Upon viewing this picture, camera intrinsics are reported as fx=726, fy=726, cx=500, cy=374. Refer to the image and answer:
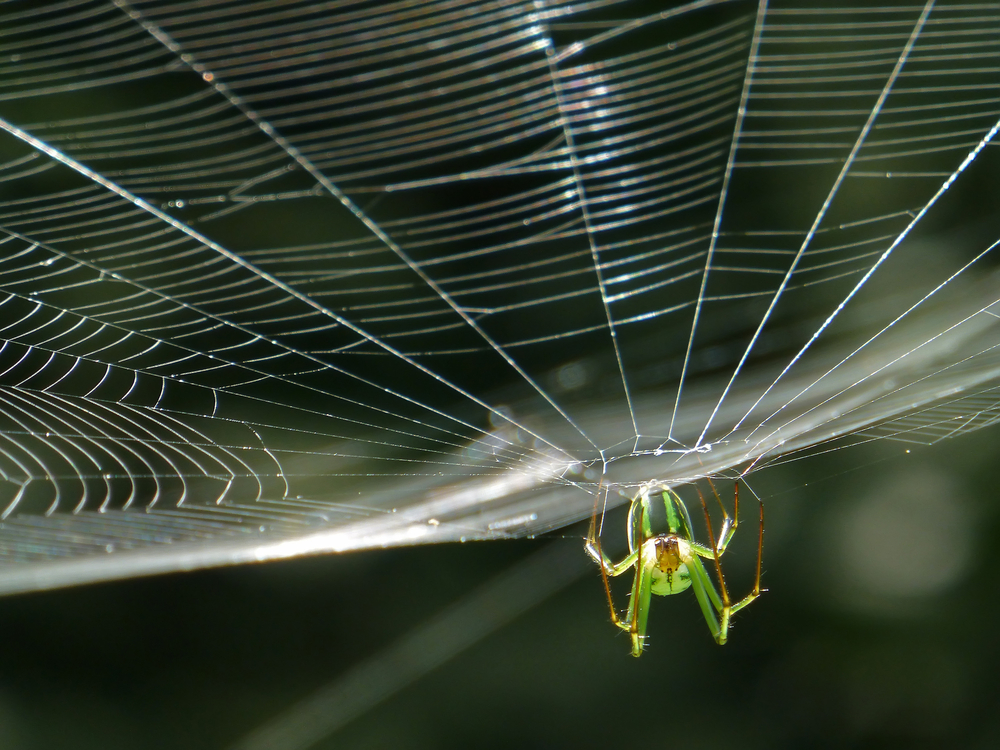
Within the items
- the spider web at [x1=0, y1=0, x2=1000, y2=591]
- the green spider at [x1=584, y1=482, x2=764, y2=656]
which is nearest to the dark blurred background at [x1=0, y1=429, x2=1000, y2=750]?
the spider web at [x1=0, y1=0, x2=1000, y2=591]

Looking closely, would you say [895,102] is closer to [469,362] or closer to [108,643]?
[469,362]

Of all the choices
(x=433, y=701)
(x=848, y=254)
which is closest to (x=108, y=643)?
(x=433, y=701)

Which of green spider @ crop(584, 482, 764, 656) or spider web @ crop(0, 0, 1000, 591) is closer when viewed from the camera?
green spider @ crop(584, 482, 764, 656)

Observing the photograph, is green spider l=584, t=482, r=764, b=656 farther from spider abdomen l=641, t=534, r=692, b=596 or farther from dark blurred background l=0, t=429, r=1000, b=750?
dark blurred background l=0, t=429, r=1000, b=750

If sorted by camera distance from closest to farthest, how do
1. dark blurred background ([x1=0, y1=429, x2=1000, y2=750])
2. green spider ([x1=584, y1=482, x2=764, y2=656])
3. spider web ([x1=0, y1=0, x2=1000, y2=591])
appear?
1. green spider ([x1=584, y1=482, x2=764, y2=656])
2. spider web ([x1=0, y1=0, x2=1000, y2=591])
3. dark blurred background ([x1=0, y1=429, x2=1000, y2=750])

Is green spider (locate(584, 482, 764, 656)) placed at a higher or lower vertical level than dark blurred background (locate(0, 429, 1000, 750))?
higher

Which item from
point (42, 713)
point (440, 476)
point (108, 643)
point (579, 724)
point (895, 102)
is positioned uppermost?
point (895, 102)
